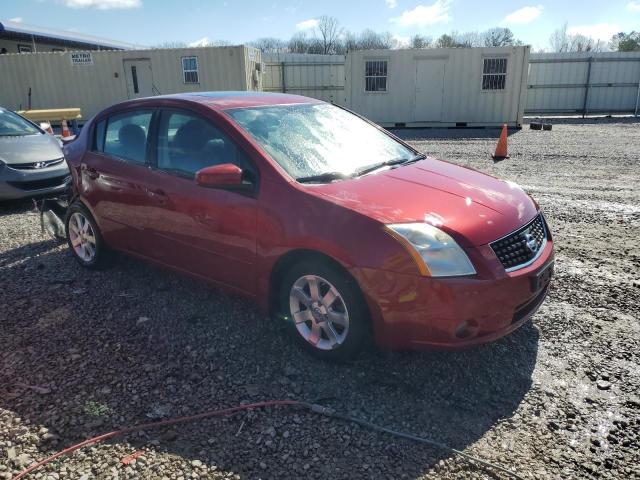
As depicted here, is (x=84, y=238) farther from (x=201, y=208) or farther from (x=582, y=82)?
(x=582, y=82)

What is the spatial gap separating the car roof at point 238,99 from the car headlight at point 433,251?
5.65 feet

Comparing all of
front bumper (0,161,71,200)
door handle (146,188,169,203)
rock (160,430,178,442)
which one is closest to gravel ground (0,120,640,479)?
rock (160,430,178,442)

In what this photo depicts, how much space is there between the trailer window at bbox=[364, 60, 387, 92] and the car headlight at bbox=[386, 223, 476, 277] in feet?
54.0

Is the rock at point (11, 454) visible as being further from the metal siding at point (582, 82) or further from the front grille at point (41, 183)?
the metal siding at point (582, 82)

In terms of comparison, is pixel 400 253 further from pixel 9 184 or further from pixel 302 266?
pixel 9 184

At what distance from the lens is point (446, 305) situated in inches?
105

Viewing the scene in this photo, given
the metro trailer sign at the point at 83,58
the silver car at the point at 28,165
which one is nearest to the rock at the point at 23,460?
the silver car at the point at 28,165

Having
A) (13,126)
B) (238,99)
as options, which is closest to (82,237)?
(238,99)

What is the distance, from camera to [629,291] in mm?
4004

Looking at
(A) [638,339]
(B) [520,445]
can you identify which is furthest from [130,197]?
(A) [638,339]

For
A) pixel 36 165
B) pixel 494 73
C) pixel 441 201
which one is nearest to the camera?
pixel 441 201

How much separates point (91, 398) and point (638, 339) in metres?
3.48

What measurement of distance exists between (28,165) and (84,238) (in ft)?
10.2

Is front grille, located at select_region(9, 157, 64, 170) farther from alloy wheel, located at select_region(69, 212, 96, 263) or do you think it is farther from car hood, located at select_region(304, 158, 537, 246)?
car hood, located at select_region(304, 158, 537, 246)
